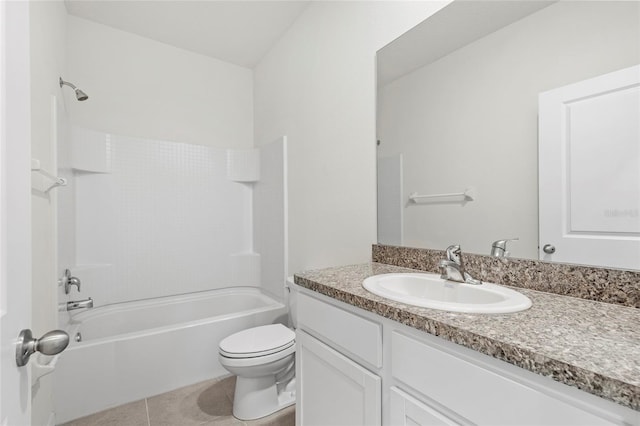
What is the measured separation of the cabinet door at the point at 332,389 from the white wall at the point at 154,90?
2311mm

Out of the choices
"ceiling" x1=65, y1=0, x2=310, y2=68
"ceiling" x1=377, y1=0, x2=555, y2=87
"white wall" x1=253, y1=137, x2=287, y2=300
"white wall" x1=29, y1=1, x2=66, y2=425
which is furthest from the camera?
"white wall" x1=253, y1=137, x2=287, y2=300

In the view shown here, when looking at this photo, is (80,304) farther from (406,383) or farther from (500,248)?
(500,248)

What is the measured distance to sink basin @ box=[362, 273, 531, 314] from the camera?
80cm

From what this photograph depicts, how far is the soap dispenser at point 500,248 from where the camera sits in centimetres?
111

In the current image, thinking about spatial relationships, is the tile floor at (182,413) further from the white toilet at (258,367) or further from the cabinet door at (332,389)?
the cabinet door at (332,389)

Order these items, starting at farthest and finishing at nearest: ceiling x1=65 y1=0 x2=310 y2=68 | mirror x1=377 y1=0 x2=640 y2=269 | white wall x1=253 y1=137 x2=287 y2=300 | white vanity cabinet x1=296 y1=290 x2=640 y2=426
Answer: white wall x1=253 y1=137 x2=287 y2=300 → ceiling x1=65 y1=0 x2=310 y2=68 → mirror x1=377 y1=0 x2=640 y2=269 → white vanity cabinet x1=296 y1=290 x2=640 y2=426

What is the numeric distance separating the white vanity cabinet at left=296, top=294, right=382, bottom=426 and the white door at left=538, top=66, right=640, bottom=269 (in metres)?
0.68

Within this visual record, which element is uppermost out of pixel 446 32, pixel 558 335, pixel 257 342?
pixel 446 32

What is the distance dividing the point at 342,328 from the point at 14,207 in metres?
0.89

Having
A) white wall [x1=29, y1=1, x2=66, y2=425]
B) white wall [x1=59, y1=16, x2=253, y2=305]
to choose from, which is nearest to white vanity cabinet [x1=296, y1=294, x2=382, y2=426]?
white wall [x1=29, y1=1, x2=66, y2=425]

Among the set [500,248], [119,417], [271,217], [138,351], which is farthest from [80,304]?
[500,248]

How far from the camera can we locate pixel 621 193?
84 centimetres

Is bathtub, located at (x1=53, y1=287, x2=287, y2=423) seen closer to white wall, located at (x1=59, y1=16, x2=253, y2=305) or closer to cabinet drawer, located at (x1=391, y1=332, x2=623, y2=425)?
white wall, located at (x1=59, y1=16, x2=253, y2=305)

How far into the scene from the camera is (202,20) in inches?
92.7
